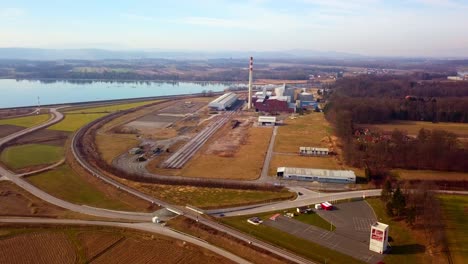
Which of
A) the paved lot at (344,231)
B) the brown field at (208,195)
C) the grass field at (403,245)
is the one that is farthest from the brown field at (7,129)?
the grass field at (403,245)

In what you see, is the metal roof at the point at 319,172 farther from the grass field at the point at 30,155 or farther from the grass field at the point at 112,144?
the grass field at the point at 30,155

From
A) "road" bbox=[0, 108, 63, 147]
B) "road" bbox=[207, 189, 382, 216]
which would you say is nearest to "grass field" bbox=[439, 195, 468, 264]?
"road" bbox=[207, 189, 382, 216]

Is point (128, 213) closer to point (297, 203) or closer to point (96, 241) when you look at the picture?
point (96, 241)

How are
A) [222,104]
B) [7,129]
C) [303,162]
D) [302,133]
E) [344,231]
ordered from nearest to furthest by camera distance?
[344,231], [303,162], [7,129], [302,133], [222,104]

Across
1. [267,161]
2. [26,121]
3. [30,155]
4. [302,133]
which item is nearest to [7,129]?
[26,121]

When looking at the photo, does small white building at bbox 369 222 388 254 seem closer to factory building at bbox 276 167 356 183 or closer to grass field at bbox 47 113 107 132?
factory building at bbox 276 167 356 183

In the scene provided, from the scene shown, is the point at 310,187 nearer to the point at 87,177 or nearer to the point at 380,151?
the point at 380,151
